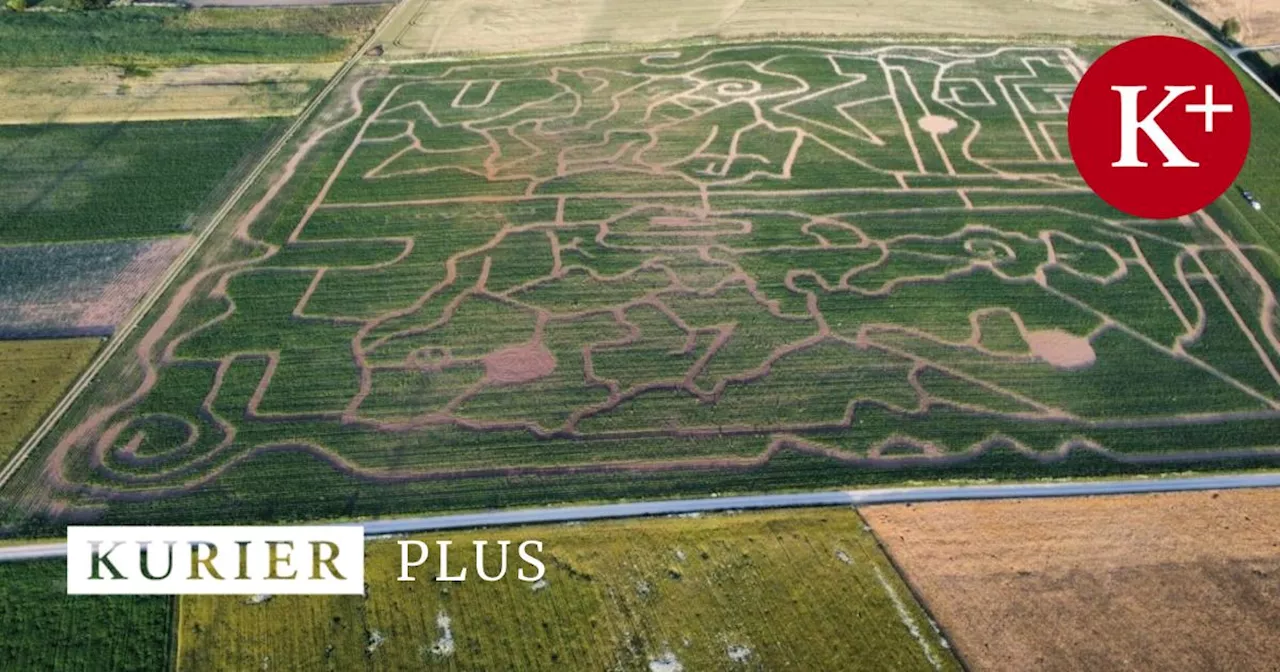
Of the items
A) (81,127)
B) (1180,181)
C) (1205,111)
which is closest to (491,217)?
(81,127)

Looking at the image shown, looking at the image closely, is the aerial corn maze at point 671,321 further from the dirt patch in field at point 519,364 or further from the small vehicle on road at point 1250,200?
the small vehicle on road at point 1250,200

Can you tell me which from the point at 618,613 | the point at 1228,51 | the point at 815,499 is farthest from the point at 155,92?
the point at 1228,51

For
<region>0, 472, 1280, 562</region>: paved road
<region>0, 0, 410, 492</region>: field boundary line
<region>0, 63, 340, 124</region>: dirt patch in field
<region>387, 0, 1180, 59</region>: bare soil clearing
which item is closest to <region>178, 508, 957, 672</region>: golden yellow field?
<region>0, 472, 1280, 562</region>: paved road

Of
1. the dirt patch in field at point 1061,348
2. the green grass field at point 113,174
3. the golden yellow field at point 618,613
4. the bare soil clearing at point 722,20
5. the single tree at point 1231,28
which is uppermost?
the bare soil clearing at point 722,20

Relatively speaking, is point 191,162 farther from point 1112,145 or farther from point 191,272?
point 1112,145

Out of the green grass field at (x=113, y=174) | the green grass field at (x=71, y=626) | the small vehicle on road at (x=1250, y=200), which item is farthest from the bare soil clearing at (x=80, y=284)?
the small vehicle on road at (x=1250, y=200)

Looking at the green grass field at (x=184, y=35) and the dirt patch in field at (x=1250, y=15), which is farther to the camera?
the dirt patch in field at (x=1250, y=15)

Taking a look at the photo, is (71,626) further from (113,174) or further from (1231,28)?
(1231,28)
